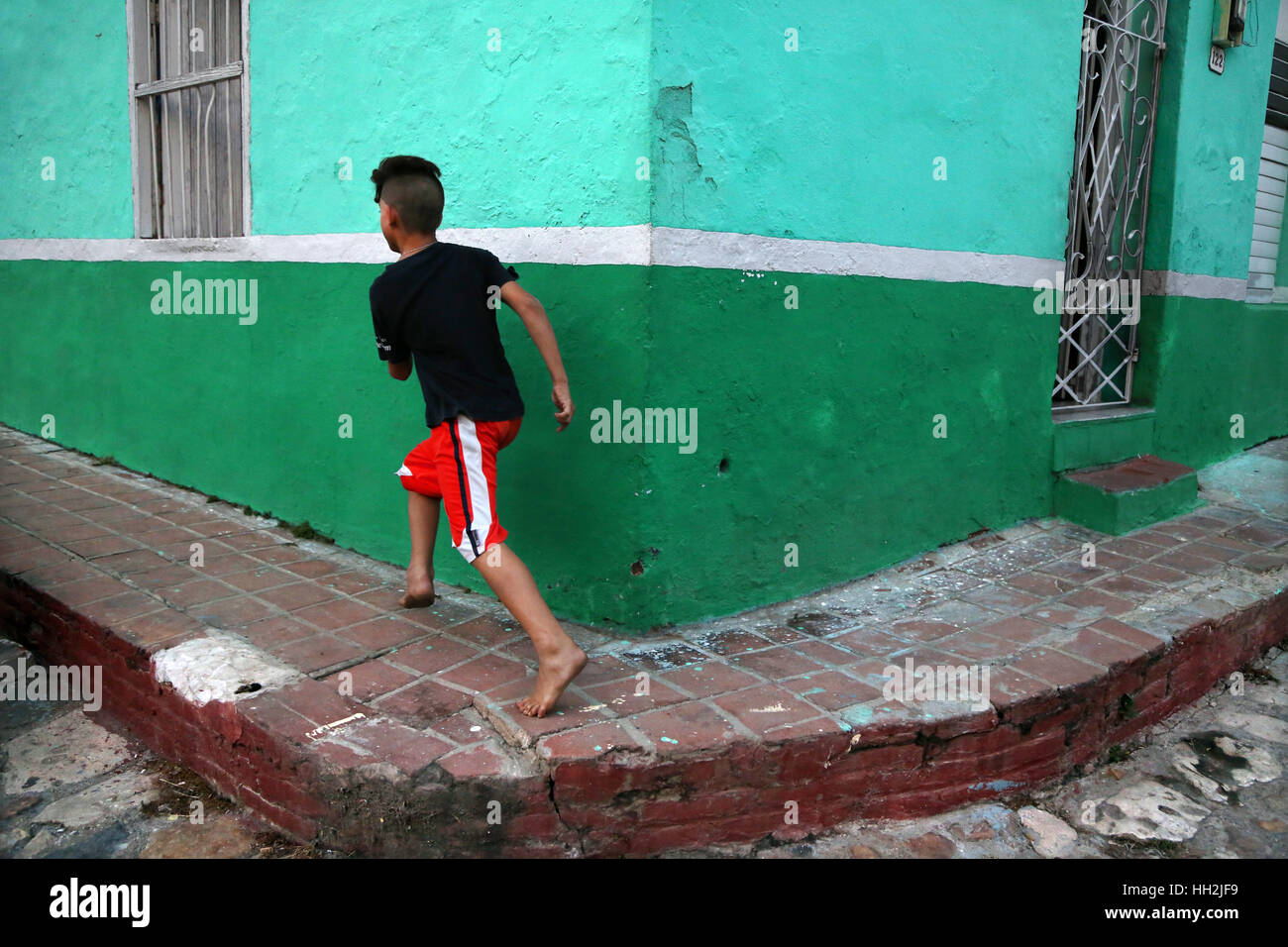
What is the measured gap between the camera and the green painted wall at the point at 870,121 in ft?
10.3

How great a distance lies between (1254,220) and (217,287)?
6.54 m

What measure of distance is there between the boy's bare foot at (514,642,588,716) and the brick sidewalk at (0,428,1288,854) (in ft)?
0.26

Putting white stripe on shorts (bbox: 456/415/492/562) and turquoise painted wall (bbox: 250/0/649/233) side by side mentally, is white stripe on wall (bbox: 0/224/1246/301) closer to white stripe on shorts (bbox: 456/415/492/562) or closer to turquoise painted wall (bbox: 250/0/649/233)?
turquoise painted wall (bbox: 250/0/649/233)

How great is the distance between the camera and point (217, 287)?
4.77 metres

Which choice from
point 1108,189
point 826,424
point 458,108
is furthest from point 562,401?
point 1108,189

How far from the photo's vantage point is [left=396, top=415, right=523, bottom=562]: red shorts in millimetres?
2775

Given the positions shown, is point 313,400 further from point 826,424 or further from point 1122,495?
point 1122,495

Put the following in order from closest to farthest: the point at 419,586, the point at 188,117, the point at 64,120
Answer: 1. the point at 419,586
2. the point at 188,117
3. the point at 64,120

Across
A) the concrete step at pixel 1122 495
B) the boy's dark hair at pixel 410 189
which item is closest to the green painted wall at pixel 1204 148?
the concrete step at pixel 1122 495

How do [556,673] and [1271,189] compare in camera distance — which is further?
[1271,189]

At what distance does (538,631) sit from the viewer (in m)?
2.67

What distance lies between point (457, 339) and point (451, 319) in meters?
0.06

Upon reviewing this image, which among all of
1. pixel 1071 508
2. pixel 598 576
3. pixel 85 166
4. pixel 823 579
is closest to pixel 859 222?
pixel 823 579
